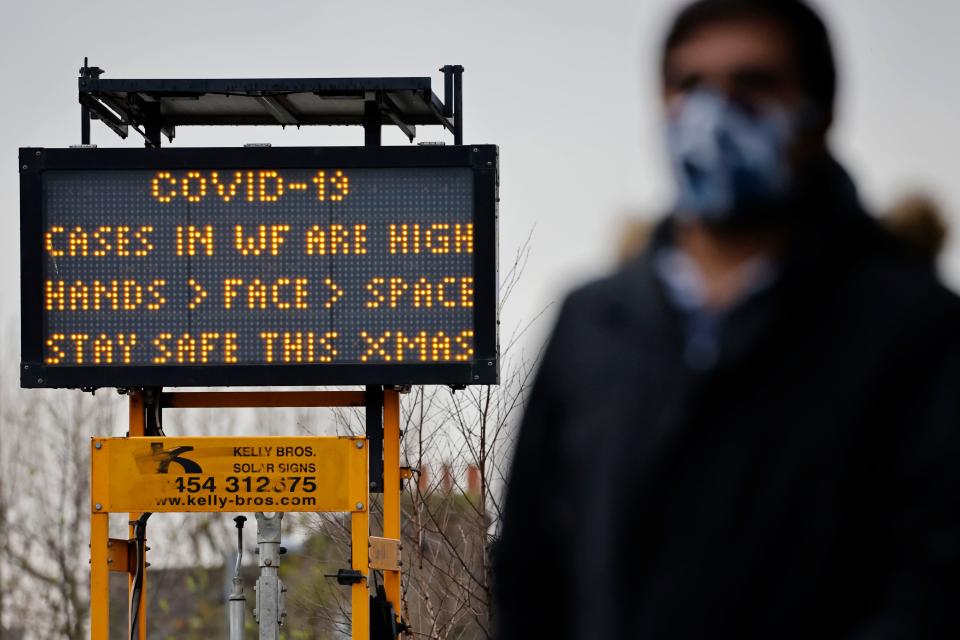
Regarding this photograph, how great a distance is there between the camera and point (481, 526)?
46.5ft

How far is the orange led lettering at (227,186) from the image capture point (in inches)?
447

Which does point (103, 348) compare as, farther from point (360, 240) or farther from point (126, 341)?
point (360, 240)

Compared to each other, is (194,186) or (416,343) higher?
(194,186)

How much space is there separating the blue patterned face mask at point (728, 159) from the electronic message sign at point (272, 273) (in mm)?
8836

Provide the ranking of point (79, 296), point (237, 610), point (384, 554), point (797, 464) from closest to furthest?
1. point (797, 464)
2. point (79, 296)
3. point (384, 554)
4. point (237, 610)

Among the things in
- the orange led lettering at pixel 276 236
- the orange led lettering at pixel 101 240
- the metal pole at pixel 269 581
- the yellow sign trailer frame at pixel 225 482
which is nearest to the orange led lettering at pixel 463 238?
the orange led lettering at pixel 276 236

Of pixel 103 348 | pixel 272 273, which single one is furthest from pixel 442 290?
pixel 103 348

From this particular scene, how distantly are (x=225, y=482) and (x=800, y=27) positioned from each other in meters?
9.36

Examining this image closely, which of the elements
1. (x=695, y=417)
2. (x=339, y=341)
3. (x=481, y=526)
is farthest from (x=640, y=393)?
(x=481, y=526)

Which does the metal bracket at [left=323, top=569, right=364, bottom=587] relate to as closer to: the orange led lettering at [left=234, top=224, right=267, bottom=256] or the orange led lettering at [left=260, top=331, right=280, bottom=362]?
the orange led lettering at [left=260, top=331, right=280, bottom=362]

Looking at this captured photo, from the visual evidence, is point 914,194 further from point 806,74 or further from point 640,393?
point 640,393

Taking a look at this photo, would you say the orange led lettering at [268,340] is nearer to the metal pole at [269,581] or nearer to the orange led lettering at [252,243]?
the orange led lettering at [252,243]

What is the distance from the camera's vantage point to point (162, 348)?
11273 millimetres

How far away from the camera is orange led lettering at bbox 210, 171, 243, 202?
37.2 feet
